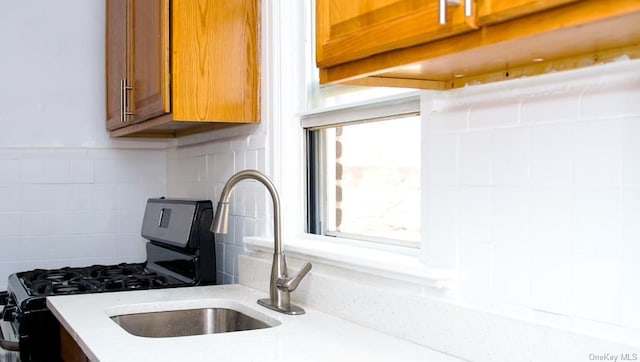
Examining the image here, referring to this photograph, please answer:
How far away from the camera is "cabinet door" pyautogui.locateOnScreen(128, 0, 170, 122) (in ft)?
8.23

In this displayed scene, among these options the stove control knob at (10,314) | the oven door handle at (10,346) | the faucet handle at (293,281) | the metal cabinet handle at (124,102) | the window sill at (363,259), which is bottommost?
the oven door handle at (10,346)

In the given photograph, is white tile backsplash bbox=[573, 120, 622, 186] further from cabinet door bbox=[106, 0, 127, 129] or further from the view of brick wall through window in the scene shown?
cabinet door bbox=[106, 0, 127, 129]

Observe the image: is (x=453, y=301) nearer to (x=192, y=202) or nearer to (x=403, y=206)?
(x=403, y=206)

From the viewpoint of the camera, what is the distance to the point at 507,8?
1.03 m

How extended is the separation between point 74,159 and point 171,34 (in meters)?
1.28

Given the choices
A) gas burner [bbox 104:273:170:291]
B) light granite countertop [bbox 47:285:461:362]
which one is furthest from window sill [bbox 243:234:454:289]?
gas burner [bbox 104:273:170:291]

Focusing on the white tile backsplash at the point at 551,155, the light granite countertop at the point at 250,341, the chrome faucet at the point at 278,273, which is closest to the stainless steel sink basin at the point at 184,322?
the light granite countertop at the point at 250,341

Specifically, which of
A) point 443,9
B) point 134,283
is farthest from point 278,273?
point 443,9

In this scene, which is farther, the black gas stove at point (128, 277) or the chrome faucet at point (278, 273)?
the black gas stove at point (128, 277)

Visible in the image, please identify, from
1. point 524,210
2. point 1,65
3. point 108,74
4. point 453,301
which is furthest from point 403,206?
point 1,65

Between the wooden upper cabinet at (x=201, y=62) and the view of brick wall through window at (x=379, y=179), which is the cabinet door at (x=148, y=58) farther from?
the view of brick wall through window at (x=379, y=179)

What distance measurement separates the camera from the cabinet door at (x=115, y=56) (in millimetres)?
3150

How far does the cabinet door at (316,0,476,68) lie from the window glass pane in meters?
0.57

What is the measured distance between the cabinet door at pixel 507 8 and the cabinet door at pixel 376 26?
0.07 ft
